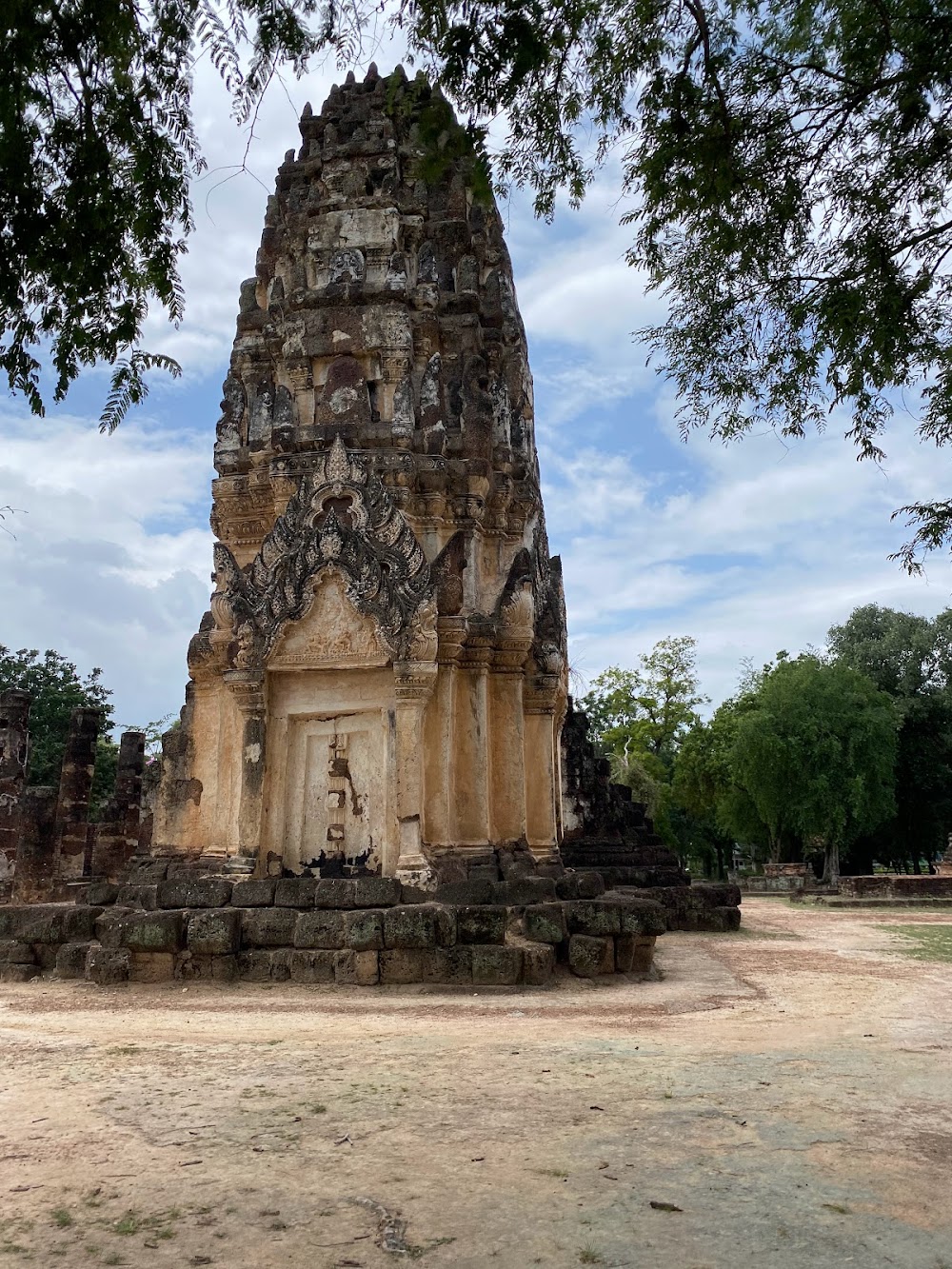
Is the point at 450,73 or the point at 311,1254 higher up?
the point at 450,73

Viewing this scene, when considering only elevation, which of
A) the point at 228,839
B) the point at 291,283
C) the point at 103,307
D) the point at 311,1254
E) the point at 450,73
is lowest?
the point at 311,1254

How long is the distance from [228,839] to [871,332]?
862cm

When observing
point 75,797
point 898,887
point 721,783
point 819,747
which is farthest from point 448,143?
point 721,783

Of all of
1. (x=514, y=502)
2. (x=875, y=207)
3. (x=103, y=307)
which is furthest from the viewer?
(x=514, y=502)

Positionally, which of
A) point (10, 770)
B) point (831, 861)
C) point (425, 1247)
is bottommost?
point (425, 1247)

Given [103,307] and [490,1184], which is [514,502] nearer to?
[103,307]

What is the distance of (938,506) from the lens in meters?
5.86

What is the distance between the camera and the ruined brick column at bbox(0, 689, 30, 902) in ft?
64.3

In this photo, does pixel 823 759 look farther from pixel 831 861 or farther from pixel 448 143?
pixel 448 143

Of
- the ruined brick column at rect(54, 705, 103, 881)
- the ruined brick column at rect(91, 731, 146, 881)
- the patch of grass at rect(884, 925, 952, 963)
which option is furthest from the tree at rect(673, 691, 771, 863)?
the ruined brick column at rect(54, 705, 103, 881)

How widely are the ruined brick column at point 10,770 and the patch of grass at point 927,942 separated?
1595 centimetres

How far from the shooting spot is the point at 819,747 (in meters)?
33.2

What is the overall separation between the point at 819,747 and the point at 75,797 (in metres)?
23.7

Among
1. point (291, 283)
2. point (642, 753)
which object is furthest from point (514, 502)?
point (642, 753)
